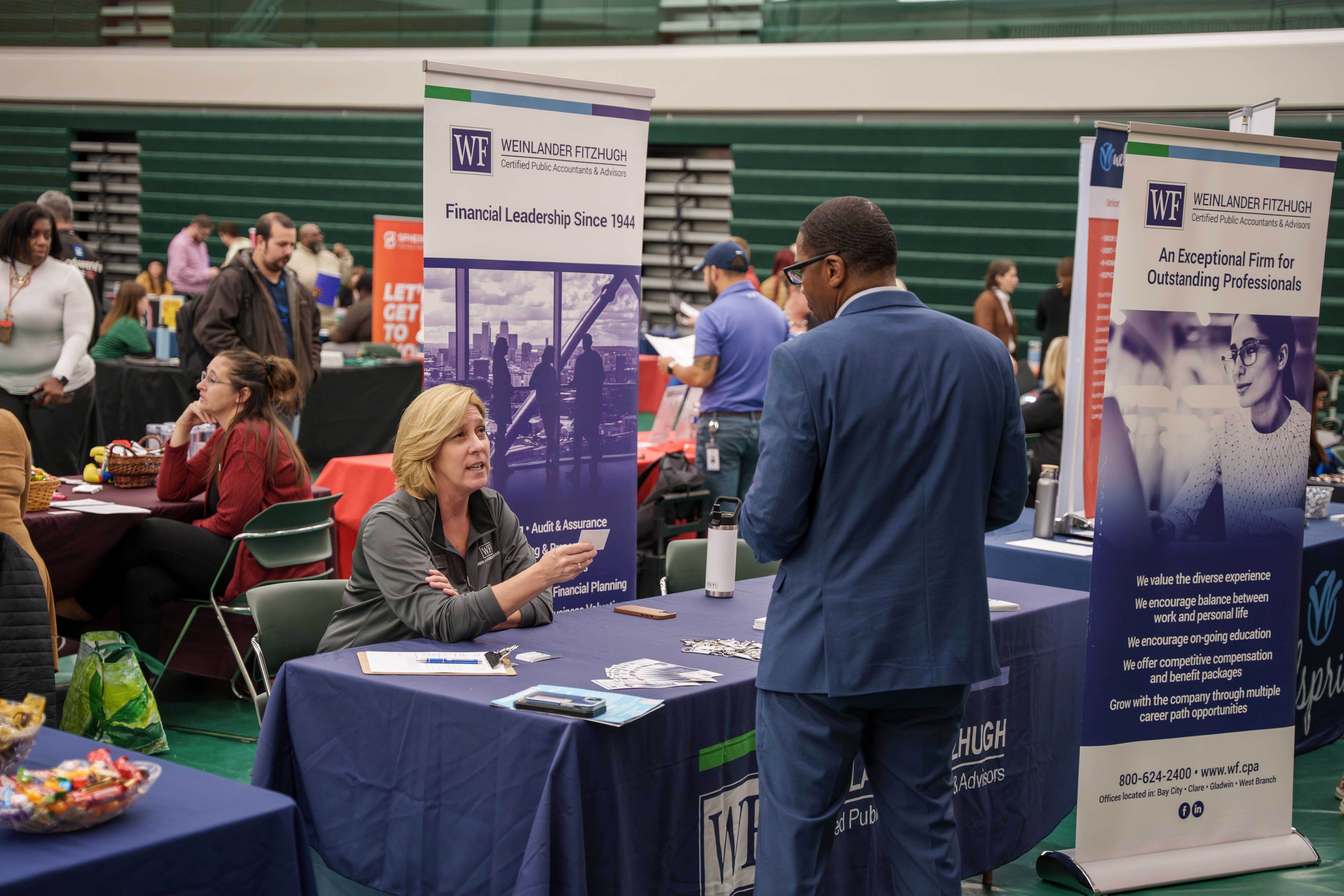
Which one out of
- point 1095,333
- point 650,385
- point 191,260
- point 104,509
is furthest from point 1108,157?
point 191,260

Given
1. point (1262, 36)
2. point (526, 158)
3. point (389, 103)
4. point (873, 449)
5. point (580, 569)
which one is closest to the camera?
point (873, 449)

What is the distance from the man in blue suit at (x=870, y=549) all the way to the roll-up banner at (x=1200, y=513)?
1087 millimetres

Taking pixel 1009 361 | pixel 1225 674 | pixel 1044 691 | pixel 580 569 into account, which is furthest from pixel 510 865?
pixel 1225 674

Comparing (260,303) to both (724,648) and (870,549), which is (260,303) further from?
(870,549)

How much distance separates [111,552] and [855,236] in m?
3.11

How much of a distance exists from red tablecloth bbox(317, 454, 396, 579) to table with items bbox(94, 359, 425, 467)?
78.8 inches

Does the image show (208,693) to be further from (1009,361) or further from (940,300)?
(940,300)

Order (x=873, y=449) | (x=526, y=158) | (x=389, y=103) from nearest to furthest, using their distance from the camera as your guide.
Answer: (x=873, y=449)
(x=526, y=158)
(x=389, y=103)

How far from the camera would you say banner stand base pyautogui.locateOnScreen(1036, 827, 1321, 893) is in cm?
308

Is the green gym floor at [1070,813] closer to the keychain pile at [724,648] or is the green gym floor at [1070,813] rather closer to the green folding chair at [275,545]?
the green folding chair at [275,545]

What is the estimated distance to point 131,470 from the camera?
4.59m

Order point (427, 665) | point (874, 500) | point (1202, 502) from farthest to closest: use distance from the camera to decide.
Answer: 1. point (1202, 502)
2. point (427, 665)
3. point (874, 500)

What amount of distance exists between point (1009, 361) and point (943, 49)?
30.9ft

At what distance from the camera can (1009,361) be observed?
2.18 metres
